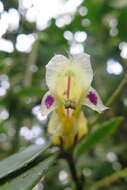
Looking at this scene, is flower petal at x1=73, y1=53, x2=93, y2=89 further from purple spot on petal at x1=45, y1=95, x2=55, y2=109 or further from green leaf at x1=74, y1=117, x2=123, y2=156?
green leaf at x1=74, y1=117, x2=123, y2=156

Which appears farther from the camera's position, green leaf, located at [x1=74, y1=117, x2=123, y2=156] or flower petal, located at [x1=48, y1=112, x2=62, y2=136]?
green leaf, located at [x1=74, y1=117, x2=123, y2=156]

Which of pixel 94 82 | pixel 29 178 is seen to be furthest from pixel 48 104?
pixel 94 82

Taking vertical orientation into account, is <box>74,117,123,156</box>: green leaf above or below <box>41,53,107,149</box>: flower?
below

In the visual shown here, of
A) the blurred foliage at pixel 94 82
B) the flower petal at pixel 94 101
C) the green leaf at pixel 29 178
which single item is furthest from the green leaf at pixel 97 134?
the blurred foliage at pixel 94 82

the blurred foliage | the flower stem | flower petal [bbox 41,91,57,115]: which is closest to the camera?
flower petal [bbox 41,91,57,115]

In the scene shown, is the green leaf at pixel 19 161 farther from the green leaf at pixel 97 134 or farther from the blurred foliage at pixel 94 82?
the blurred foliage at pixel 94 82

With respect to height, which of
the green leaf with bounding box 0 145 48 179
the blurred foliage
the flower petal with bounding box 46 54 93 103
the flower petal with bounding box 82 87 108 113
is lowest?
the blurred foliage

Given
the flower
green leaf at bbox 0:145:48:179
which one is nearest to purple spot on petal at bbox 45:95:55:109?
the flower

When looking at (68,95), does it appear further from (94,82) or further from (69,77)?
(94,82)
